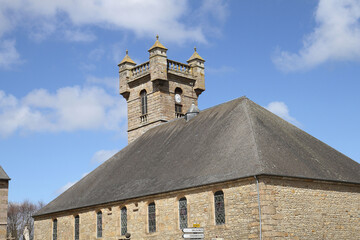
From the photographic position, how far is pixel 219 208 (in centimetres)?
2114

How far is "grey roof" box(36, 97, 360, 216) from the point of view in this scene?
21406mm

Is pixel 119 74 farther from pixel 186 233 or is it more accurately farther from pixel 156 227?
pixel 186 233

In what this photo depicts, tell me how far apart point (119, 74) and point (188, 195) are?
725 inches

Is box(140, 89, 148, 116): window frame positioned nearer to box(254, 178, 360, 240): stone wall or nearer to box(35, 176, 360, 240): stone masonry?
box(35, 176, 360, 240): stone masonry

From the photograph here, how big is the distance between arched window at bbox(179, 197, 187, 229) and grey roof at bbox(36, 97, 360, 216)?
66 cm

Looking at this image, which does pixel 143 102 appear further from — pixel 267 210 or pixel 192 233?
pixel 192 233

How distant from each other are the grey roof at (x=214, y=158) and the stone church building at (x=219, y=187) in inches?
2.6

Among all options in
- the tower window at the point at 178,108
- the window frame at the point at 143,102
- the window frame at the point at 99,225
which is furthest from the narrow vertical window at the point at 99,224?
the tower window at the point at 178,108

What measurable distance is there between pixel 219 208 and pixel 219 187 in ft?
2.76

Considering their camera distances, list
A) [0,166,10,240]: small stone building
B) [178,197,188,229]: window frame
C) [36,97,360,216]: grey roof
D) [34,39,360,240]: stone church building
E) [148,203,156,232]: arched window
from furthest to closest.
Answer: [0,166,10,240]: small stone building, [148,203,156,232]: arched window, [178,197,188,229]: window frame, [36,97,360,216]: grey roof, [34,39,360,240]: stone church building

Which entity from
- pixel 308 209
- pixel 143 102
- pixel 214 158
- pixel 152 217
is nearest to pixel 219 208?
pixel 214 158

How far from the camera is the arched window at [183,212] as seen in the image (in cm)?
2258

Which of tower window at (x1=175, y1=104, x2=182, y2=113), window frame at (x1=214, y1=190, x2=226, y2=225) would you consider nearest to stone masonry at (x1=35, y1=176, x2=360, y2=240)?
window frame at (x1=214, y1=190, x2=226, y2=225)

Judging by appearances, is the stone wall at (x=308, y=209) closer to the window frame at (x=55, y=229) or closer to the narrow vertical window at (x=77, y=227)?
the narrow vertical window at (x=77, y=227)
